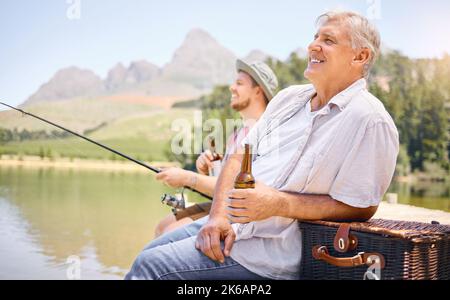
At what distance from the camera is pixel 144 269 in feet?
6.37

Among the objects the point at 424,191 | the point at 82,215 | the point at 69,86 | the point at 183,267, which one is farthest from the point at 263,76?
the point at 69,86

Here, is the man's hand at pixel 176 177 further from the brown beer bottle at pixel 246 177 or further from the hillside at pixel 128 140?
the hillside at pixel 128 140

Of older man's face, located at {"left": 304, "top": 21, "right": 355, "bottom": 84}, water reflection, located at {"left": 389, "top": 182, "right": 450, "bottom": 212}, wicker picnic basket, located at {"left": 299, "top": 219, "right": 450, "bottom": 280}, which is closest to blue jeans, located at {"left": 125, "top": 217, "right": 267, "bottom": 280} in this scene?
wicker picnic basket, located at {"left": 299, "top": 219, "right": 450, "bottom": 280}

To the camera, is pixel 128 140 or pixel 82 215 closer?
pixel 82 215

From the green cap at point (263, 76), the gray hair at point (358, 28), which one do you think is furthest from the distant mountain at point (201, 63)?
the gray hair at point (358, 28)

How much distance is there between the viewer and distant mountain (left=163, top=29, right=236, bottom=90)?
78125mm

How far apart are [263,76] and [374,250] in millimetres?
1682

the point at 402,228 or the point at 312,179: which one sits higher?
the point at 312,179

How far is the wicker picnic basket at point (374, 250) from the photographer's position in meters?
1.74

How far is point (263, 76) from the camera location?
10.9 feet

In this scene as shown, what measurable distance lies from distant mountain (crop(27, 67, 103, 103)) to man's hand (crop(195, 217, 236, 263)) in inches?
2117

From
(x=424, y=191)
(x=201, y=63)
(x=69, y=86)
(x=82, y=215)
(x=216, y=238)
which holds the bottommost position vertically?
(x=82, y=215)

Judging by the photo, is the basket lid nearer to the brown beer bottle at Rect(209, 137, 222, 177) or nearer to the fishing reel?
the brown beer bottle at Rect(209, 137, 222, 177)

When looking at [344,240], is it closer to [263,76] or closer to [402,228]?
[402,228]
